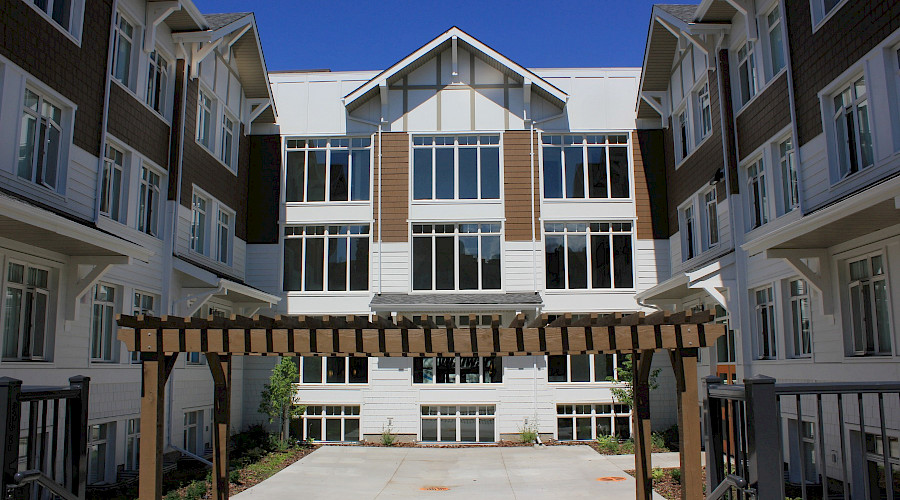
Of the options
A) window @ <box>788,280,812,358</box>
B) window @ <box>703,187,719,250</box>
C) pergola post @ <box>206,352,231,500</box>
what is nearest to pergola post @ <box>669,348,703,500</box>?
pergola post @ <box>206,352,231,500</box>

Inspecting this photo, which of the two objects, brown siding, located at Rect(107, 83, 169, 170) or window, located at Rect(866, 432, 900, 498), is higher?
brown siding, located at Rect(107, 83, 169, 170)

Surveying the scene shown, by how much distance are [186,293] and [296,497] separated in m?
5.29

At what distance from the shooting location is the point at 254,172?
19.9m

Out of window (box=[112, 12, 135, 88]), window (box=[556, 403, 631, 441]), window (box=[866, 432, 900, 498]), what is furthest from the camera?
window (box=[556, 403, 631, 441])

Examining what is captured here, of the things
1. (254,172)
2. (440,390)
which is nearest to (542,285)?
(440,390)

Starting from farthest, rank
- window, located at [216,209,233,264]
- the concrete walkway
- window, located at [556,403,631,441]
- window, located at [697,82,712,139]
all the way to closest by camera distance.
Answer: window, located at [556,403,631,441] → window, located at [216,209,233,264] → window, located at [697,82,712,139] → the concrete walkway

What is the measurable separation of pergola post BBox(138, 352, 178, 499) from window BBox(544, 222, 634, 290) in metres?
13.6

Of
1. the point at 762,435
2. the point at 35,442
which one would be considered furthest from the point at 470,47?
the point at 762,435

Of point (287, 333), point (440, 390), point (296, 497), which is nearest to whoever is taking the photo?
point (287, 333)

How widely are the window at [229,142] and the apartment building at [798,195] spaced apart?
10.6 meters

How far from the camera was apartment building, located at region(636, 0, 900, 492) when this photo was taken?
30.9 ft

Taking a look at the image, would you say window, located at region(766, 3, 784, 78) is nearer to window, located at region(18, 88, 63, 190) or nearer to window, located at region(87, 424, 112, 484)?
window, located at region(18, 88, 63, 190)

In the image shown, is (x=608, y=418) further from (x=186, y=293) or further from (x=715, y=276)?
(x=186, y=293)

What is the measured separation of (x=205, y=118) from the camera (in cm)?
1681
